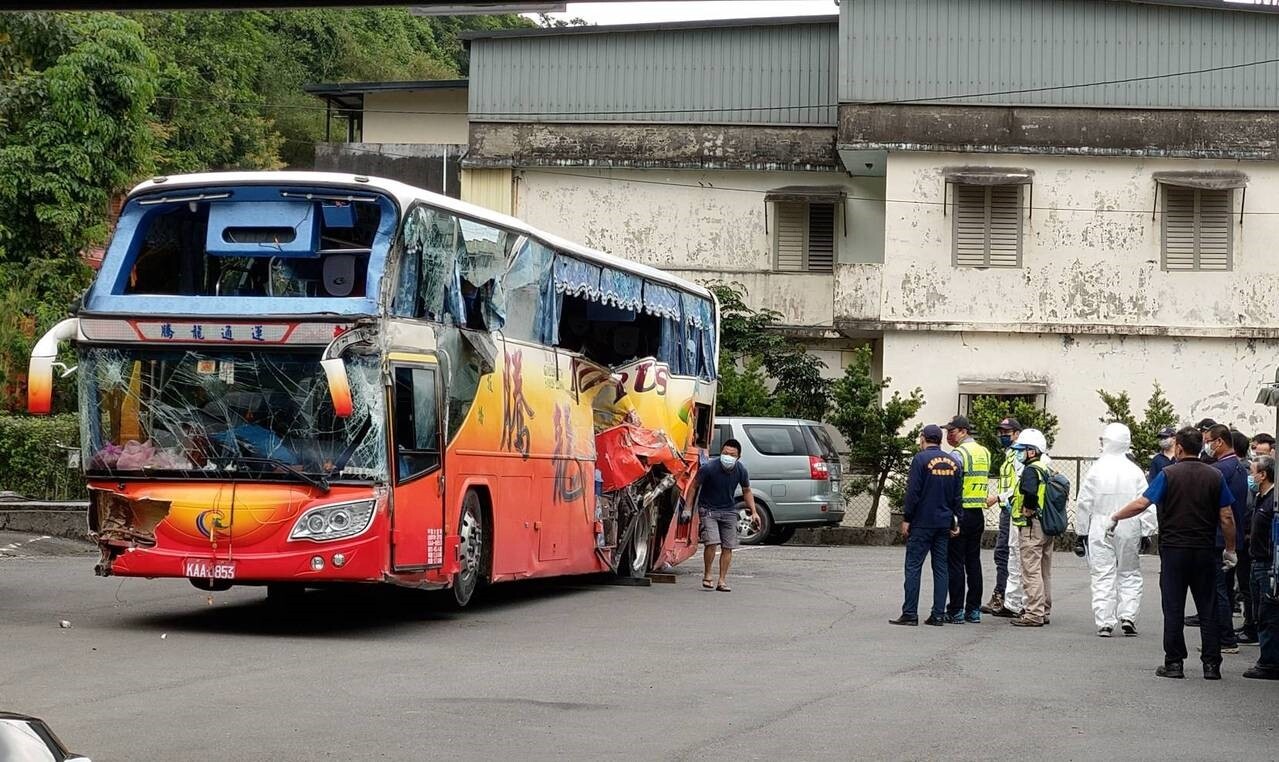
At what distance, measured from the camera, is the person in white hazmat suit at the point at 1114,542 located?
16344 millimetres

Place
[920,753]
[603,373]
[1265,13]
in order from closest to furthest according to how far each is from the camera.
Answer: [920,753] → [603,373] → [1265,13]

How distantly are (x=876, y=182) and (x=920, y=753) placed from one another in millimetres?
29335

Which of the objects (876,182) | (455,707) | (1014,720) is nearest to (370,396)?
(455,707)

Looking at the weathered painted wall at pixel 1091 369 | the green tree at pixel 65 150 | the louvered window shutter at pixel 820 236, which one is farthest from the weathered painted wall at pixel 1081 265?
the green tree at pixel 65 150

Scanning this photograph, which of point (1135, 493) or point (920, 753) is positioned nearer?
point (920, 753)

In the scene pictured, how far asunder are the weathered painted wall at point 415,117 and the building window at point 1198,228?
1811 centimetres

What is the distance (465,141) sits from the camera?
44875mm

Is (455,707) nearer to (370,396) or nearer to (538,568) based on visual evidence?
(370,396)

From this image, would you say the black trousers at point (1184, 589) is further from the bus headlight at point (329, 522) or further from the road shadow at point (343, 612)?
the road shadow at point (343, 612)

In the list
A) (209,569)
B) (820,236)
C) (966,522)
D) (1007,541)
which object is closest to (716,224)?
(820,236)

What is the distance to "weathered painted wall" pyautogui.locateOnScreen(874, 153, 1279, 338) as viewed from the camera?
1369 inches

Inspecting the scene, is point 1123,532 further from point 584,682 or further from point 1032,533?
point 584,682

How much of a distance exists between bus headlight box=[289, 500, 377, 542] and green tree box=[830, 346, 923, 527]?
18.2m

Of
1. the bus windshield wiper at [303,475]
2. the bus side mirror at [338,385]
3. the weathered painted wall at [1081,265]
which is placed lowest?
the bus windshield wiper at [303,475]
